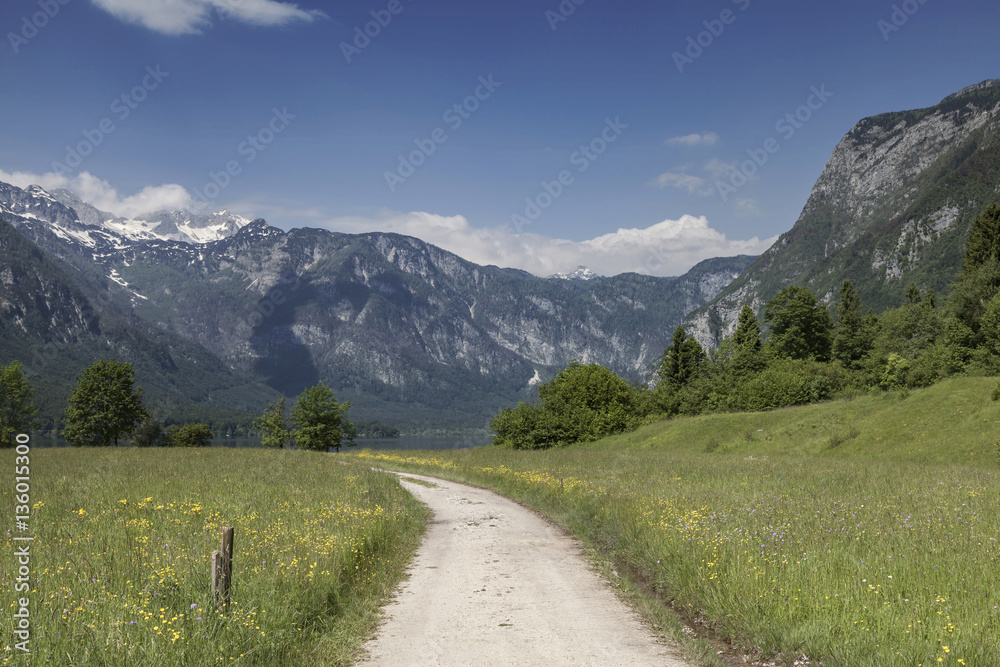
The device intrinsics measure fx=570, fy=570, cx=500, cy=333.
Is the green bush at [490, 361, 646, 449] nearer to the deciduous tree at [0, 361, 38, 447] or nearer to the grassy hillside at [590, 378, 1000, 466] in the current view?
the grassy hillside at [590, 378, 1000, 466]

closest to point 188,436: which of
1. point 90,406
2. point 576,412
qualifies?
point 90,406

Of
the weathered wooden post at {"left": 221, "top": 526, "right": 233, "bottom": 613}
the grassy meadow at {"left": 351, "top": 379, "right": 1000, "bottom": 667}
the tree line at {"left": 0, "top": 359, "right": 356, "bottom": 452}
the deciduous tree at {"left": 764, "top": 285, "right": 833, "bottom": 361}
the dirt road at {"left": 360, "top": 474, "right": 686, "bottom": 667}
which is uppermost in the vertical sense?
the deciduous tree at {"left": 764, "top": 285, "right": 833, "bottom": 361}

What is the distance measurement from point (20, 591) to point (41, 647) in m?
2.09

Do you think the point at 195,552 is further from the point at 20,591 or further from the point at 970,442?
the point at 970,442

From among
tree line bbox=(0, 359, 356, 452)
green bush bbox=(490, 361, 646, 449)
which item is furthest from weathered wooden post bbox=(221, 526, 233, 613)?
tree line bbox=(0, 359, 356, 452)

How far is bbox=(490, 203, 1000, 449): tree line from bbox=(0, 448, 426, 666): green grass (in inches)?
2493

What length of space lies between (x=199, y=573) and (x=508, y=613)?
16.6 feet

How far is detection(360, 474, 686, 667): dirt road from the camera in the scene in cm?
777

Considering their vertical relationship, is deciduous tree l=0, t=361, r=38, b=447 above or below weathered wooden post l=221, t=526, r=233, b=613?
above

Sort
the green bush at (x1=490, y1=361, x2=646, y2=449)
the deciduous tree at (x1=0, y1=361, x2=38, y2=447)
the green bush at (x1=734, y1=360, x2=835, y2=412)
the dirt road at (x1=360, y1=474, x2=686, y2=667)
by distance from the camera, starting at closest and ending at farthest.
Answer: the dirt road at (x1=360, y1=474, x2=686, y2=667) < the green bush at (x1=734, y1=360, x2=835, y2=412) < the deciduous tree at (x1=0, y1=361, x2=38, y2=447) < the green bush at (x1=490, y1=361, x2=646, y2=449)

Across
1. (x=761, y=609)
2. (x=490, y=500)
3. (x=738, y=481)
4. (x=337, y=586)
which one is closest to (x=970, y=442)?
(x=738, y=481)

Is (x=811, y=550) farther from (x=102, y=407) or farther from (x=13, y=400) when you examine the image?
(x=13, y=400)

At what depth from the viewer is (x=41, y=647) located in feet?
20.9

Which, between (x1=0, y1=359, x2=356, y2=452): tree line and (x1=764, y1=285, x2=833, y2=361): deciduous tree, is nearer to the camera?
(x1=0, y1=359, x2=356, y2=452): tree line
